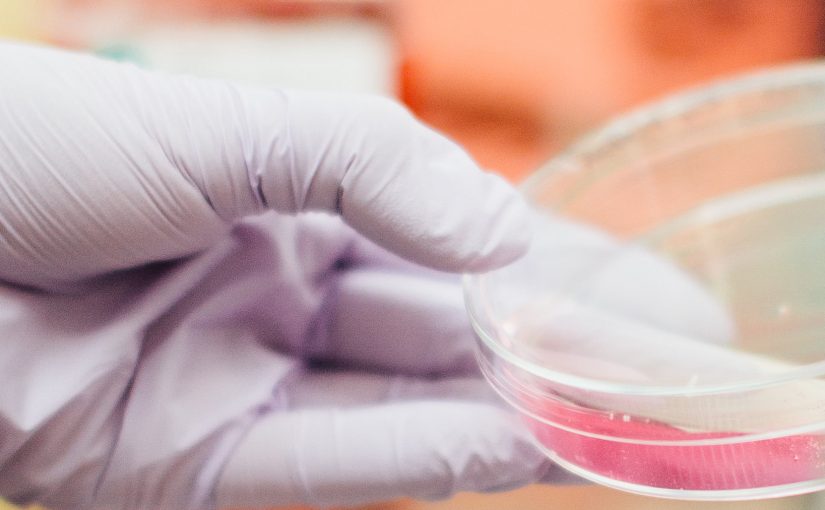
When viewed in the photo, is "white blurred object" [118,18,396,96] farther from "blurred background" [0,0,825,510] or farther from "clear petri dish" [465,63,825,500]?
"clear petri dish" [465,63,825,500]

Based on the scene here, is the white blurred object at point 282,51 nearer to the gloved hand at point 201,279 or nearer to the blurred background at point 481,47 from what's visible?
the blurred background at point 481,47

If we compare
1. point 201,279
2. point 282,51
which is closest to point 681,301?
point 201,279

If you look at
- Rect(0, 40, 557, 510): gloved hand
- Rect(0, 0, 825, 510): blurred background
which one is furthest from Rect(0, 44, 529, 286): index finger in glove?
Rect(0, 0, 825, 510): blurred background

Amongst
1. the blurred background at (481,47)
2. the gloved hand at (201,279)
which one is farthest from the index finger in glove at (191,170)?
the blurred background at (481,47)

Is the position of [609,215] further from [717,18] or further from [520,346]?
[717,18]

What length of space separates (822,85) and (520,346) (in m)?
0.56

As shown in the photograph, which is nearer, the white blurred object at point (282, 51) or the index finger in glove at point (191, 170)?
the index finger in glove at point (191, 170)

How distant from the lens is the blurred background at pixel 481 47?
112 cm

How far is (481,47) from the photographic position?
116 centimetres

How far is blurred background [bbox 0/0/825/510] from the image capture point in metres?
1.12

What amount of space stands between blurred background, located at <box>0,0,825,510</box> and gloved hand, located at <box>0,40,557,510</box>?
517mm

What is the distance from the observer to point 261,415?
0.66 m

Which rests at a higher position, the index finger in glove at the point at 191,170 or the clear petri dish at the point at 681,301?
the index finger in glove at the point at 191,170

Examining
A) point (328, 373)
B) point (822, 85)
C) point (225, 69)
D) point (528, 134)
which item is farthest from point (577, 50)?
point (328, 373)
